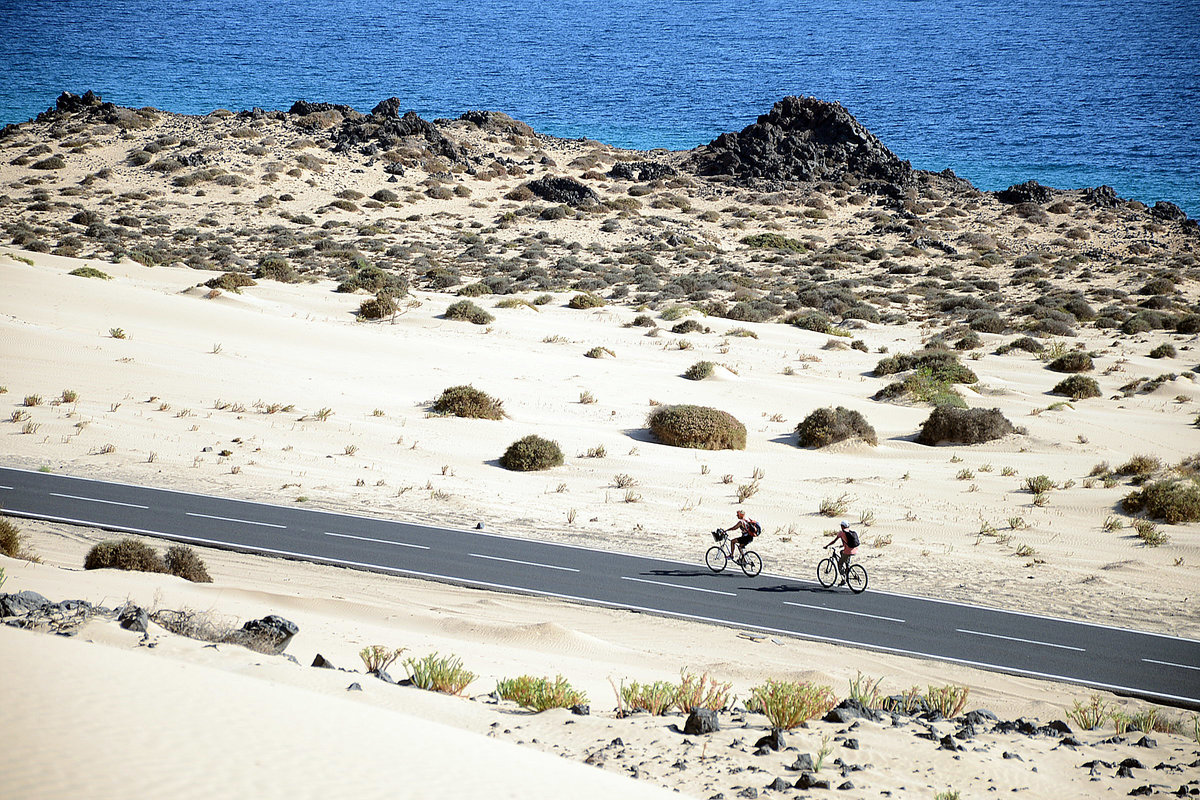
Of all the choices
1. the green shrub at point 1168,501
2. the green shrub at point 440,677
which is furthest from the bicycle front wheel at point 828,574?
the green shrub at point 1168,501

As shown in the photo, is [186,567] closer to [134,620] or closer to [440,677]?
[134,620]

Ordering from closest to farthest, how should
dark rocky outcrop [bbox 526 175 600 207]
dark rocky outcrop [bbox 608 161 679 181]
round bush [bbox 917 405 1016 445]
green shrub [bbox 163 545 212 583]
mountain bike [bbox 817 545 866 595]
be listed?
green shrub [bbox 163 545 212 583] < mountain bike [bbox 817 545 866 595] < round bush [bbox 917 405 1016 445] < dark rocky outcrop [bbox 526 175 600 207] < dark rocky outcrop [bbox 608 161 679 181]

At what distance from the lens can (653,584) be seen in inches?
590

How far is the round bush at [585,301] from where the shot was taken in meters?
42.5

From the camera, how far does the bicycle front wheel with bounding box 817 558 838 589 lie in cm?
1527

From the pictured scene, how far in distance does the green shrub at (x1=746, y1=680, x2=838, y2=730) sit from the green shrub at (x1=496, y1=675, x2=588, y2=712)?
1.77 m

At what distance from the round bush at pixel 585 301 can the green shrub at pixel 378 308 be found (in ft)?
29.6

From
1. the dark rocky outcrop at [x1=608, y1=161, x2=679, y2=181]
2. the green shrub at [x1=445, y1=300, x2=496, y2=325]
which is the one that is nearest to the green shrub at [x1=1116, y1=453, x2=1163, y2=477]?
the green shrub at [x1=445, y1=300, x2=496, y2=325]

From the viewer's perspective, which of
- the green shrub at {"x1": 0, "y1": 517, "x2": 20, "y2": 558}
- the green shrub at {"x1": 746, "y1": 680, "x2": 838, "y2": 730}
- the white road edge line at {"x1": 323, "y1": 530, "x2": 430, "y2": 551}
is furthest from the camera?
the white road edge line at {"x1": 323, "y1": 530, "x2": 430, "y2": 551}

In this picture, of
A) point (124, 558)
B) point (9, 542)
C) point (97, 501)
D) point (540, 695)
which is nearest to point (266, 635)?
point (540, 695)

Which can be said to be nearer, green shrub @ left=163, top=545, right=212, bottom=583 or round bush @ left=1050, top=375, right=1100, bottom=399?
green shrub @ left=163, top=545, right=212, bottom=583

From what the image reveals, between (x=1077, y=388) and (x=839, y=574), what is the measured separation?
20.0 metres

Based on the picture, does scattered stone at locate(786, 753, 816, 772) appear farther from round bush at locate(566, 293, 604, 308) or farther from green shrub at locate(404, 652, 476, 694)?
round bush at locate(566, 293, 604, 308)

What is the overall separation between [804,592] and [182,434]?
16524 mm
